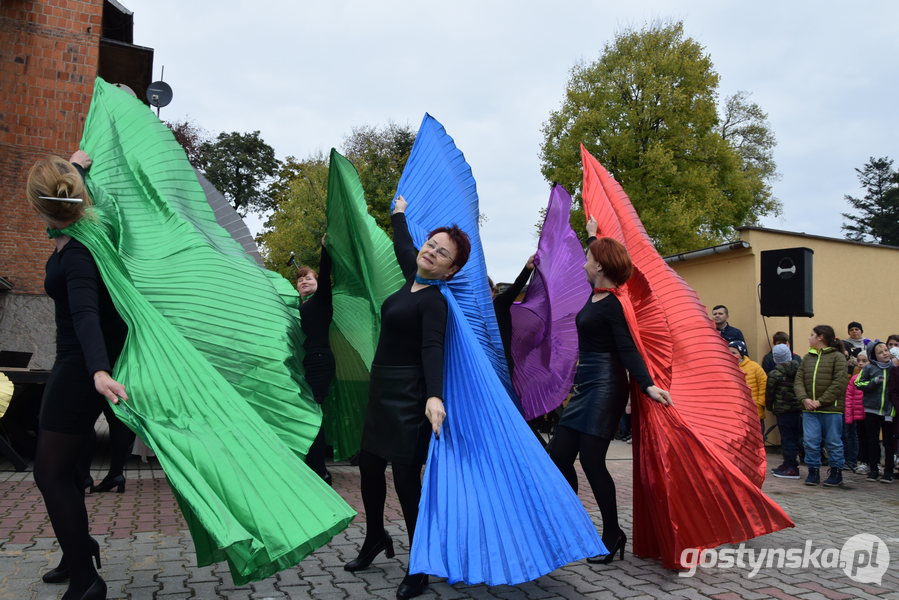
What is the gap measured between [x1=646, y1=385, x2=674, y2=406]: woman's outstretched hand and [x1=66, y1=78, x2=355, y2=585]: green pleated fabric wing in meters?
1.78

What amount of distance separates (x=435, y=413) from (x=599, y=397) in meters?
1.20

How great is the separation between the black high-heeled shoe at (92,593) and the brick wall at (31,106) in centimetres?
1067

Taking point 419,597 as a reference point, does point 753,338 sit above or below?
above

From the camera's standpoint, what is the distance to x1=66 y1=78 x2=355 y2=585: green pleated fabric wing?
2623mm

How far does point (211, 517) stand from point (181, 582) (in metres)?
1.13

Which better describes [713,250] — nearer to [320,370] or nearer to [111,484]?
[320,370]

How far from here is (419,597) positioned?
127 inches

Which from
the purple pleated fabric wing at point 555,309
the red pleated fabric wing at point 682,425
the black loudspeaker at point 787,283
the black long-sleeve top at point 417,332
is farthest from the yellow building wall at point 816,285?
the black long-sleeve top at point 417,332

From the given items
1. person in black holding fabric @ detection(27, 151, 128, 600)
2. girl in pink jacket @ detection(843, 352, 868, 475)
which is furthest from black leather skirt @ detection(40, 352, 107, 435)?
girl in pink jacket @ detection(843, 352, 868, 475)

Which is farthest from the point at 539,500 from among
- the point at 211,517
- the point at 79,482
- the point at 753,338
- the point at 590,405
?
the point at 753,338

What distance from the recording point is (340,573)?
3584 millimetres

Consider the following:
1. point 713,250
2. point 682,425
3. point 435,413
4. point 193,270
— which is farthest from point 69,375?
point 713,250

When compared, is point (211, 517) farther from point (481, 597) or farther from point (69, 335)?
point (481, 597)

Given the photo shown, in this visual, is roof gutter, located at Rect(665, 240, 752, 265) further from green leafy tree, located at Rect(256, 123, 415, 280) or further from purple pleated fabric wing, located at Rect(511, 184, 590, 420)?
green leafy tree, located at Rect(256, 123, 415, 280)
